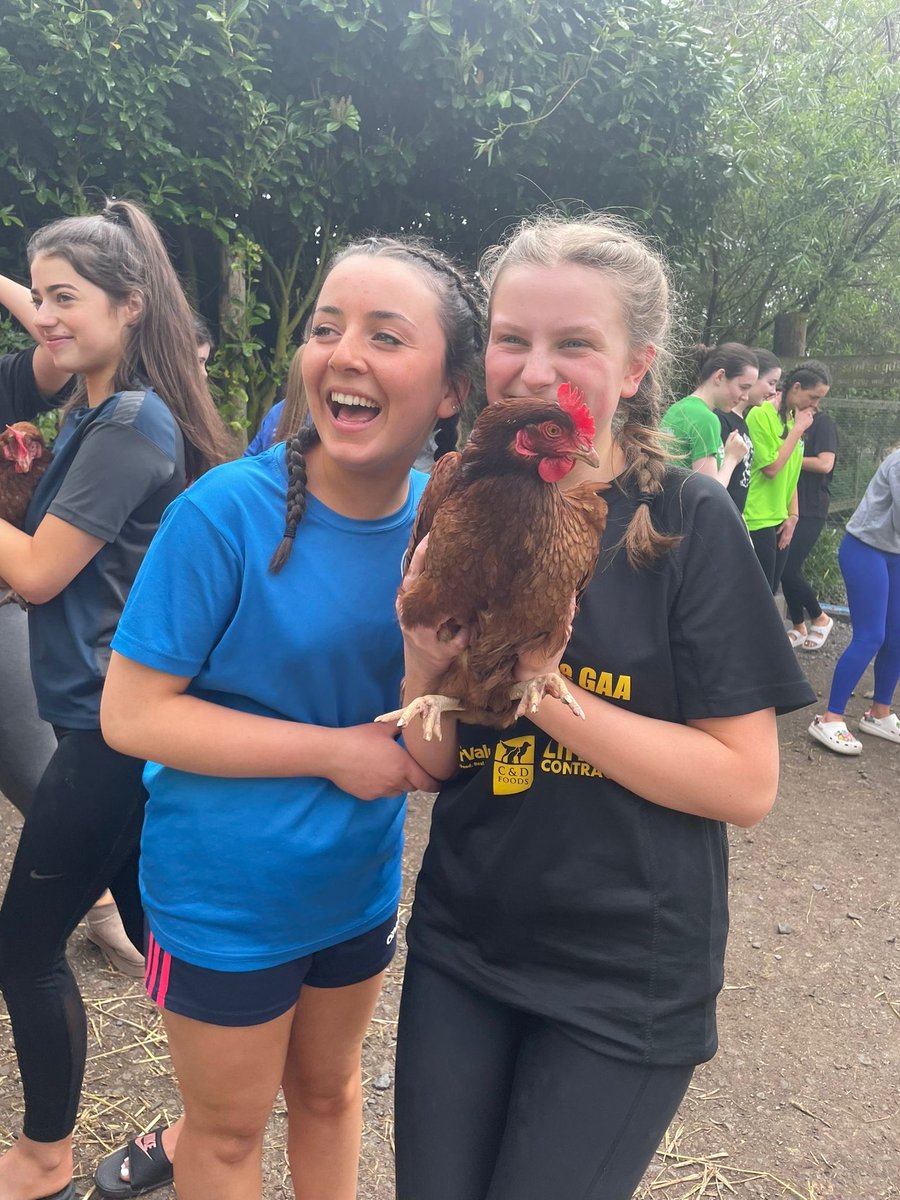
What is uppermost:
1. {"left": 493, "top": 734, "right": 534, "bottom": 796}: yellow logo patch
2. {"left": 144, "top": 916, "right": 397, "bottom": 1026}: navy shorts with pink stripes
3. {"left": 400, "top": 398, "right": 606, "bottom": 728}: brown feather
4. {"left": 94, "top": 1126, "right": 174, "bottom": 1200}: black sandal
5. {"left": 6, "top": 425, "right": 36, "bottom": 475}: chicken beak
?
{"left": 400, "top": 398, "right": 606, "bottom": 728}: brown feather

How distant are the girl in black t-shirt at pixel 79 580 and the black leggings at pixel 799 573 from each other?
6633 millimetres

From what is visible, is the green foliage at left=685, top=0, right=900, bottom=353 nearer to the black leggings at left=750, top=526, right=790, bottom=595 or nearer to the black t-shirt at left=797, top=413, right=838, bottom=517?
the black t-shirt at left=797, top=413, right=838, bottom=517

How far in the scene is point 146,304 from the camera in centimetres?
229

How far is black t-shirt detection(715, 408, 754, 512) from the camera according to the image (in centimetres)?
580

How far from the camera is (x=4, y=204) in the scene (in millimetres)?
4824

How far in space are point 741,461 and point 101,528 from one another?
504 cm

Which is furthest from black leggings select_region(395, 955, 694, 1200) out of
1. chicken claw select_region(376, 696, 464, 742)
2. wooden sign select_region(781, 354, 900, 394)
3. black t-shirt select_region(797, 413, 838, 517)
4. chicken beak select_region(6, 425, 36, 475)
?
wooden sign select_region(781, 354, 900, 394)

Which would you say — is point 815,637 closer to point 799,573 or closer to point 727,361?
point 799,573

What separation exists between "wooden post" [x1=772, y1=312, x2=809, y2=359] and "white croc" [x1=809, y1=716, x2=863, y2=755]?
441cm

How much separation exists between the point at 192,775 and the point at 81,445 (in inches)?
38.0

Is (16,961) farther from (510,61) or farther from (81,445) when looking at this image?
(510,61)

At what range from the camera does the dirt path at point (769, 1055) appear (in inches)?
102

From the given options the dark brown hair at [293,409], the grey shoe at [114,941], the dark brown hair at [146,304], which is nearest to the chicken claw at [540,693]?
the dark brown hair at [146,304]

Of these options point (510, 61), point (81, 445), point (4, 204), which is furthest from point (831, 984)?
point (4, 204)
